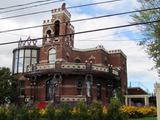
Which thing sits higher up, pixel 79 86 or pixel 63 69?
pixel 63 69

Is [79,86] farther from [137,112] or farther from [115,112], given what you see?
[115,112]

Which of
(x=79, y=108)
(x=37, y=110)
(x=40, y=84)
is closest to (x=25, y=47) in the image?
(x=40, y=84)

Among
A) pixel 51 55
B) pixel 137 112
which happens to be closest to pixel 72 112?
pixel 137 112

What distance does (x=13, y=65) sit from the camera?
51750 millimetres

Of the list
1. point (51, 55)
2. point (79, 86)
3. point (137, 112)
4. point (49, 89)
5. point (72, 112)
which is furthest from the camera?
point (51, 55)

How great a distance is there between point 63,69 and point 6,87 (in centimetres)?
780

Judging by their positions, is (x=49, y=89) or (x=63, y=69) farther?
(x=49, y=89)

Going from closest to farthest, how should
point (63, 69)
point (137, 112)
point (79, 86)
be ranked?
point (137, 112) < point (63, 69) < point (79, 86)

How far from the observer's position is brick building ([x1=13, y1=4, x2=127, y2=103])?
143 ft

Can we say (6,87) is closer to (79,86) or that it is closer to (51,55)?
(51,55)

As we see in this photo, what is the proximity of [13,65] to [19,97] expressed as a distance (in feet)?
19.3

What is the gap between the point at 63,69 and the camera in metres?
43.1

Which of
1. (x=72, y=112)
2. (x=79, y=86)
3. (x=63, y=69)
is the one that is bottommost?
(x=72, y=112)

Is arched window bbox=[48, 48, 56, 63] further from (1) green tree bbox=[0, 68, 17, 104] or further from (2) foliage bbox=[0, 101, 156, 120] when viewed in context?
(2) foliage bbox=[0, 101, 156, 120]
